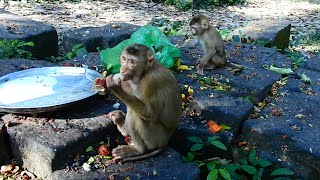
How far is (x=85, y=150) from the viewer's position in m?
3.45

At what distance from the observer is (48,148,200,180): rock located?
3160 mm

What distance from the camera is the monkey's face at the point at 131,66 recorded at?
3283 millimetres

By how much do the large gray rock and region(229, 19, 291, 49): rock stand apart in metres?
2.41

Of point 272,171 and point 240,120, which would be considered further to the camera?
point 240,120

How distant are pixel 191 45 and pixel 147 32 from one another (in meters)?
1.21

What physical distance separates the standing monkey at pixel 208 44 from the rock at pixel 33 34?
7.44 ft

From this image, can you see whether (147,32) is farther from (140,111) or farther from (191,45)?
(140,111)

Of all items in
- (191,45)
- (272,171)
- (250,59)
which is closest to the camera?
(272,171)

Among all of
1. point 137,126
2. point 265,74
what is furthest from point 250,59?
point 137,126

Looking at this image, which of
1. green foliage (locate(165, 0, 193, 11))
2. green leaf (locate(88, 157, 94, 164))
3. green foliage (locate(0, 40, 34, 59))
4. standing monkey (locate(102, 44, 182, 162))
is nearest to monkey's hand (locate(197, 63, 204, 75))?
→ standing monkey (locate(102, 44, 182, 162))

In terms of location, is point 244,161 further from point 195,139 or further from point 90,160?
point 90,160

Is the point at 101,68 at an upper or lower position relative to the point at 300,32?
upper

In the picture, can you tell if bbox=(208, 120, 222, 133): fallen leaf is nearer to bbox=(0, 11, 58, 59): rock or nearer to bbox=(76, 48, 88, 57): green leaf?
bbox=(76, 48, 88, 57): green leaf

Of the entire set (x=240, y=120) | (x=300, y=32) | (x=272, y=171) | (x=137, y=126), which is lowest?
(x=300, y=32)
